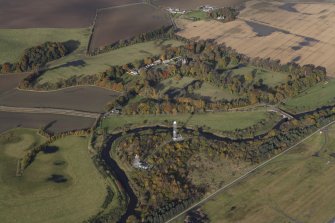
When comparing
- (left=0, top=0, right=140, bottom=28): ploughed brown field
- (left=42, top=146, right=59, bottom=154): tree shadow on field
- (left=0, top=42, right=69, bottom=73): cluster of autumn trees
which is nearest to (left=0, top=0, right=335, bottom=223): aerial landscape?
(left=42, top=146, right=59, bottom=154): tree shadow on field

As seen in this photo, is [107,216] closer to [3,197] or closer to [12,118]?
[3,197]

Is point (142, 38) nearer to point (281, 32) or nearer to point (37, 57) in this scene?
point (37, 57)

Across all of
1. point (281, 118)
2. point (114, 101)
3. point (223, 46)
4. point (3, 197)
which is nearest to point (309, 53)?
point (223, 46)

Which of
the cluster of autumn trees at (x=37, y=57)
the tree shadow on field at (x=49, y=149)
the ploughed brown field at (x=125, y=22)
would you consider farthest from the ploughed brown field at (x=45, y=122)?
the ploughed brown field at (x=125, y=22)

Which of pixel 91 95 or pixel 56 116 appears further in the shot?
pixel 91 95

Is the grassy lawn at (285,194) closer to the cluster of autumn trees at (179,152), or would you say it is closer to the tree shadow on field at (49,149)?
the cluster of autumn trees at (179,152)
